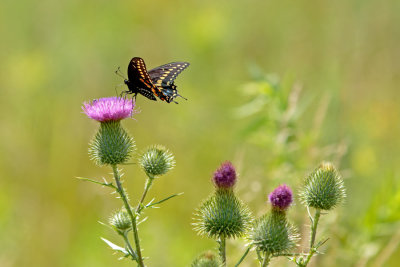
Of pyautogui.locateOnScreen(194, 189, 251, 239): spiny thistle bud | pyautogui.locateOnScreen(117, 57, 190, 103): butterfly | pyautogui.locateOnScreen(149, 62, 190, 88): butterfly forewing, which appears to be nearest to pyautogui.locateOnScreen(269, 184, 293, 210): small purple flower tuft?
pyautogui.locateOnScreen(194, 189, 251, 239): spiny thistle bud

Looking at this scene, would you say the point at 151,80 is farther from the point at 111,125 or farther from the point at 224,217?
the point at 224,217

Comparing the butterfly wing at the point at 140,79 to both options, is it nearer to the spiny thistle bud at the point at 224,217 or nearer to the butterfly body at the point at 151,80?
the butterfly body at the point at 151,80

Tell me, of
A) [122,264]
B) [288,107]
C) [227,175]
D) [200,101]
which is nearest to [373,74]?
[200,101]

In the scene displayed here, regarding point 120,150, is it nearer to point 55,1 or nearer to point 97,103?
point 97,103

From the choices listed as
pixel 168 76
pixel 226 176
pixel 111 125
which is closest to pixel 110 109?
pixel 111 125

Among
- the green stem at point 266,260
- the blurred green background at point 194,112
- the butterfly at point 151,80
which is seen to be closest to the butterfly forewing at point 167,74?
the butterfly at point 151,80

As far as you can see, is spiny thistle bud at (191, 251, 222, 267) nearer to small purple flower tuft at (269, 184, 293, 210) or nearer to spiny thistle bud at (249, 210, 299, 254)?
spiny thistle bud at (249, 210, 299, 254)
